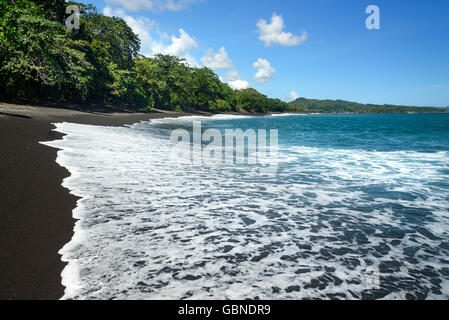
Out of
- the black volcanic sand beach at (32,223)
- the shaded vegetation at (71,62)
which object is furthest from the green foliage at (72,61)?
the black volcanic sand beach at (32,223)

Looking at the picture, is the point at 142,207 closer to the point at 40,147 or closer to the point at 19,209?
the point at 19,209

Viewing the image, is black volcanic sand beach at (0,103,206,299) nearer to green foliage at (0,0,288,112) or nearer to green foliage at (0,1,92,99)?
green foliage at (0,1,92,99)

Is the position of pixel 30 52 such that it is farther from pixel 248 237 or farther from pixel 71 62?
pixel 248 237

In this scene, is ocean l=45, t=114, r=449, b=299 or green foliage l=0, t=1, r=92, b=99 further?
green foliage l=0, t=1, r=92, b=99

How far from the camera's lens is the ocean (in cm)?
266

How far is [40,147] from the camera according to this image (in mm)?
7680

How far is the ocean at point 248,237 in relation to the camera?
105 inches

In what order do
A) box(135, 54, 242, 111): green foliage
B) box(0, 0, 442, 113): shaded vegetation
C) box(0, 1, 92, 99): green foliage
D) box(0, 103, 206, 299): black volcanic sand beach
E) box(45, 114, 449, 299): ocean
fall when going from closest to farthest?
box(0, 103, 206, 299): black volcanic sand beach → box(45, 114, 449, 299): ocean → box(0, 1, 92, 99): green foliage → box(0, 0, 442, 113): shaded vegetation → box(135, 54, 242, 111): green foliage

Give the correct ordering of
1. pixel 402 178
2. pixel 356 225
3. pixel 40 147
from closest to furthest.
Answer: pixel 356 225 < pixel 40 147 < pixel 402 178

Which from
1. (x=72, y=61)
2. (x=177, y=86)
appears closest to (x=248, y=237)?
(x=72, y=61)

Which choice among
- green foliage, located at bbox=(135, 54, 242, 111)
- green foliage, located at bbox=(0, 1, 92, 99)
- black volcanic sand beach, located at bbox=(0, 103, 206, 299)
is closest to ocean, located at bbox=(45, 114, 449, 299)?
black volcanic sand beach, located at bbox=(0, 103, 206, 299)

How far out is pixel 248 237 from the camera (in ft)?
12.5
